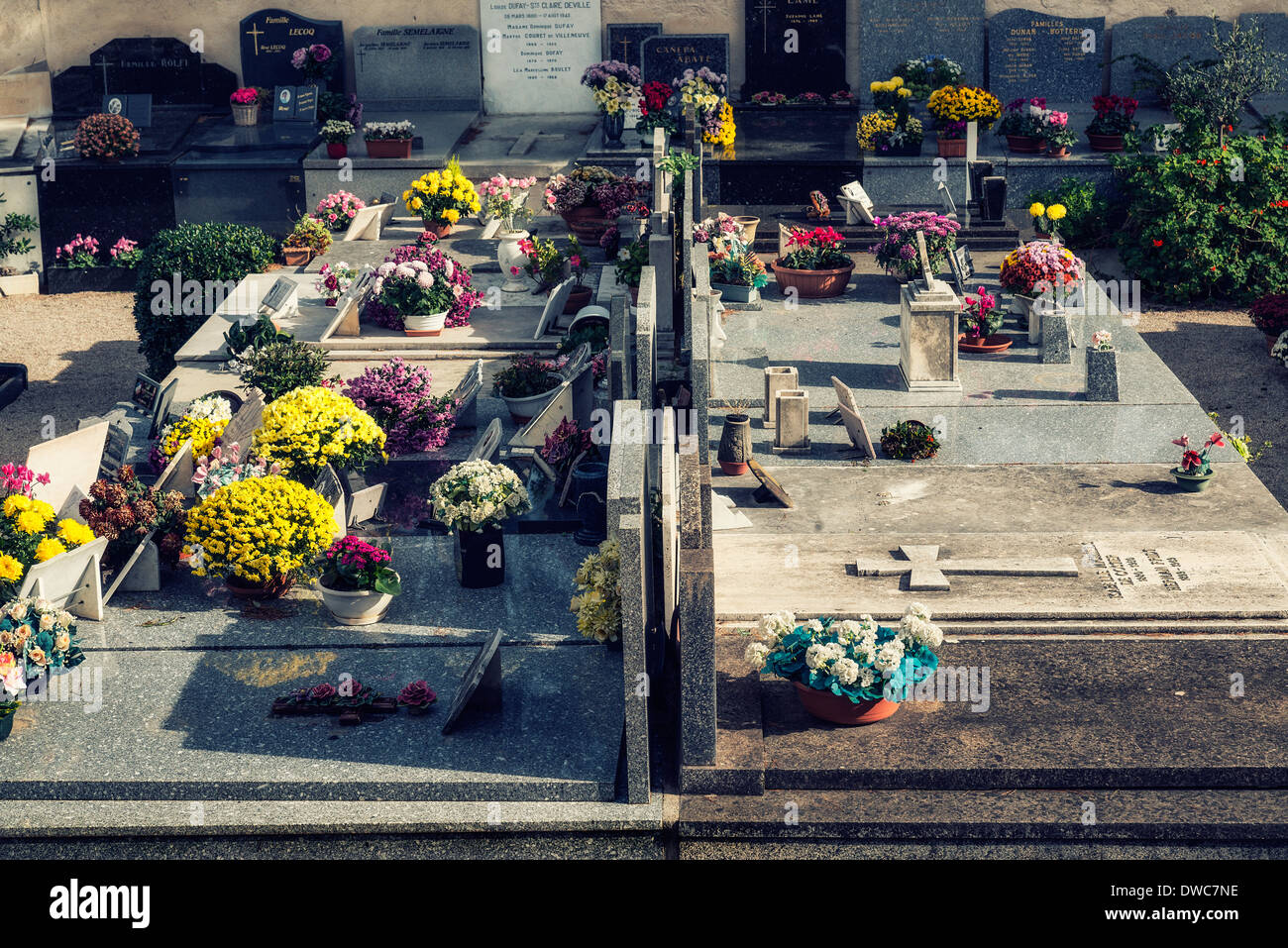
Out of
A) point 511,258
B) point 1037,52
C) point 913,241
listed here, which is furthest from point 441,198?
point 1037,52

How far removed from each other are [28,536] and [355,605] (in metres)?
2.21

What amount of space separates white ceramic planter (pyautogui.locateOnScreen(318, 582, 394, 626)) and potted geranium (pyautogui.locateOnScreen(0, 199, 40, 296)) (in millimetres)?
15234

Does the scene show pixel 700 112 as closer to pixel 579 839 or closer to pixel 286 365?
pixel 286 365

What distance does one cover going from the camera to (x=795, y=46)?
26703mm

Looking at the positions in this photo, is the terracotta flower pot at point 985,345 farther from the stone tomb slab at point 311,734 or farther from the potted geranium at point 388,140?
the potted geranium at point 388,140

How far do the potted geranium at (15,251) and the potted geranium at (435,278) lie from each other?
867 cm

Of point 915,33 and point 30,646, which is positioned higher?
point 915,33

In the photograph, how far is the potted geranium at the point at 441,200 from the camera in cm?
2058

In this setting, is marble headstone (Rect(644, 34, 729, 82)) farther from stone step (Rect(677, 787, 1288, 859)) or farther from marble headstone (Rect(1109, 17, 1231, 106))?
stone step (Rect(677, 787, 1288, 859))

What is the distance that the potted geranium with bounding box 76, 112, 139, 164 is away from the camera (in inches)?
926

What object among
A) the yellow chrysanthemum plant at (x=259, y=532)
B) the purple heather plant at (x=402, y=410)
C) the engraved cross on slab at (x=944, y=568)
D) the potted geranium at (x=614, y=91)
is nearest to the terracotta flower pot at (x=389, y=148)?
the potted geranium at (x=614, y=91)

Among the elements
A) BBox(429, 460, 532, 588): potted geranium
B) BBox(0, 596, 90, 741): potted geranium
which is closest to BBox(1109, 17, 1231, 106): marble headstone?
BBox(429, 460, 532, 588): potted geranium

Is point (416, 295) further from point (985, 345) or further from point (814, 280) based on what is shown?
point (985, 345)

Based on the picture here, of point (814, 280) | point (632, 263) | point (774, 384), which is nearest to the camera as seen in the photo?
point (774, 384)
